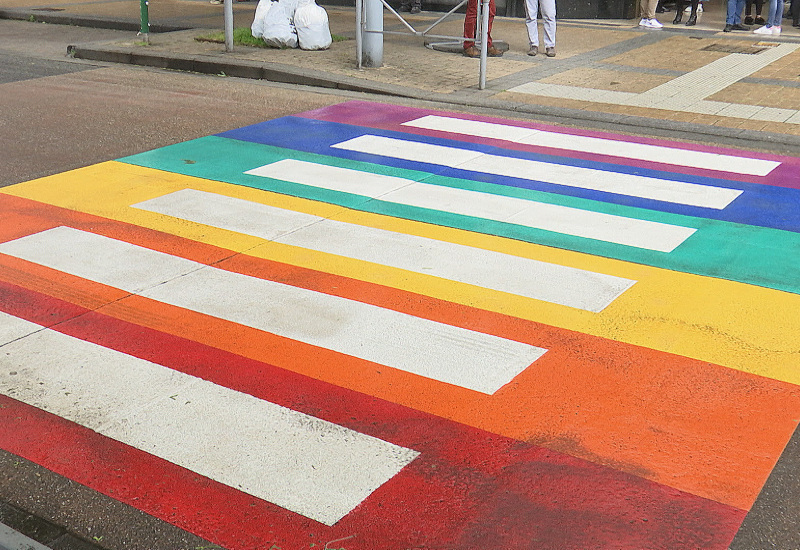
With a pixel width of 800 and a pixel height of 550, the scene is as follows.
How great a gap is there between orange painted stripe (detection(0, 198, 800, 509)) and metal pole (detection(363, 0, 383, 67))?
720 cm

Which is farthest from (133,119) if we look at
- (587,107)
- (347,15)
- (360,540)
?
(347,15)

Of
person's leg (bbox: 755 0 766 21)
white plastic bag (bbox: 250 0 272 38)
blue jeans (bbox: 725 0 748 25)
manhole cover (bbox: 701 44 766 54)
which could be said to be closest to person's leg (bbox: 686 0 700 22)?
→ blue jeans (bbox: 725 0 748 25)

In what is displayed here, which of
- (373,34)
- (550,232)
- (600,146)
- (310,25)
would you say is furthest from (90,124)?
(550,232)

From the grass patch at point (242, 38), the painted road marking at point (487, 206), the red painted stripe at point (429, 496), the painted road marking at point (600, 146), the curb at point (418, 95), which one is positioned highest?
the grass patch at point (242, 38)

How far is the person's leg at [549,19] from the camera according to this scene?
1262 centimetres

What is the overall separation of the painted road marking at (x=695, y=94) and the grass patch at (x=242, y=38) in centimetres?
426

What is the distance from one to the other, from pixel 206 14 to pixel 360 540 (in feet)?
53.5

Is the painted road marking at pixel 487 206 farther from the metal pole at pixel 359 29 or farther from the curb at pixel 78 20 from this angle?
the curb at pixel 78 20

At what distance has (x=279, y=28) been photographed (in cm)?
1291

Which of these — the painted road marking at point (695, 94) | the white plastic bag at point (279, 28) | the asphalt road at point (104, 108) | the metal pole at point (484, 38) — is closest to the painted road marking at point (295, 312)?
the asphalt road at point (104, 108)

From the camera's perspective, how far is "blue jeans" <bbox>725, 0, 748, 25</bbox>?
52.2 ft

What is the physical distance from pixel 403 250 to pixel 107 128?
15.1ft

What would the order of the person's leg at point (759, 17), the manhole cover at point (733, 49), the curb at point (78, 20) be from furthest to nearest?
the person's leg at point (759, 17)
the curb at point (78, 20)
the manhole cover at point (733, 49)

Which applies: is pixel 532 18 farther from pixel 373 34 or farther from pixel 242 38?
pixel 242 38
